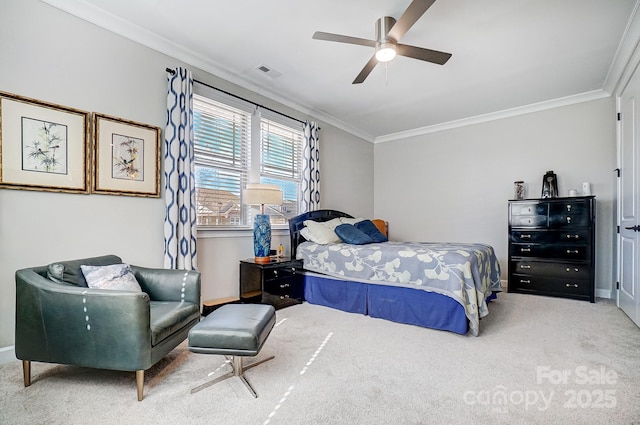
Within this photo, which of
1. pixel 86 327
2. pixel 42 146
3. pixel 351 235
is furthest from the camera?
pixel 351 235

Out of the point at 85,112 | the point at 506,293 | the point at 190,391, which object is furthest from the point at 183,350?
the point at 506,293

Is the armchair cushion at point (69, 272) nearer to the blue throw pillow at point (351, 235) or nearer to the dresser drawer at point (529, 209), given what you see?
the blue throw pillow at point (351, 235)

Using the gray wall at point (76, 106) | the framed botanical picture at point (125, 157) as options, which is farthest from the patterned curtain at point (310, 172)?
the framed botanical picture at point (125, 157)

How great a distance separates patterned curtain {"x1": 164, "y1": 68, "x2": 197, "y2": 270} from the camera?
3029 millimetres

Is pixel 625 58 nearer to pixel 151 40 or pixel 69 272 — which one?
pixel 151 40

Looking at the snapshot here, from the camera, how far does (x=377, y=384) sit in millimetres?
1973

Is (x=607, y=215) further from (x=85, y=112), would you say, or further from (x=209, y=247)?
(x=85, y=112)

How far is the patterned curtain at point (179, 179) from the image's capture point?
303cm

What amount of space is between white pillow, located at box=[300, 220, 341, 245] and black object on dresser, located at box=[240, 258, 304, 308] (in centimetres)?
38

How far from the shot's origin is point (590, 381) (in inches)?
78.6

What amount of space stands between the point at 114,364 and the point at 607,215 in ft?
19.0

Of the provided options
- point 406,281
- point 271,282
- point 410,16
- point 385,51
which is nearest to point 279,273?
point 271,282

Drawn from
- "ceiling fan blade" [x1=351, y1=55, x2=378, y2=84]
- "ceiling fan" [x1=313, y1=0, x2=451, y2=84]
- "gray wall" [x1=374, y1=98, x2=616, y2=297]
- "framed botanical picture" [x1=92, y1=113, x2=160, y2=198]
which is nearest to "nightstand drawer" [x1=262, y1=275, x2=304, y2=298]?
"framed botanical picture" [x1=92, y1=113, x2=160, y2=198]

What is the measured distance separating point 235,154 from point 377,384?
3006 mm
